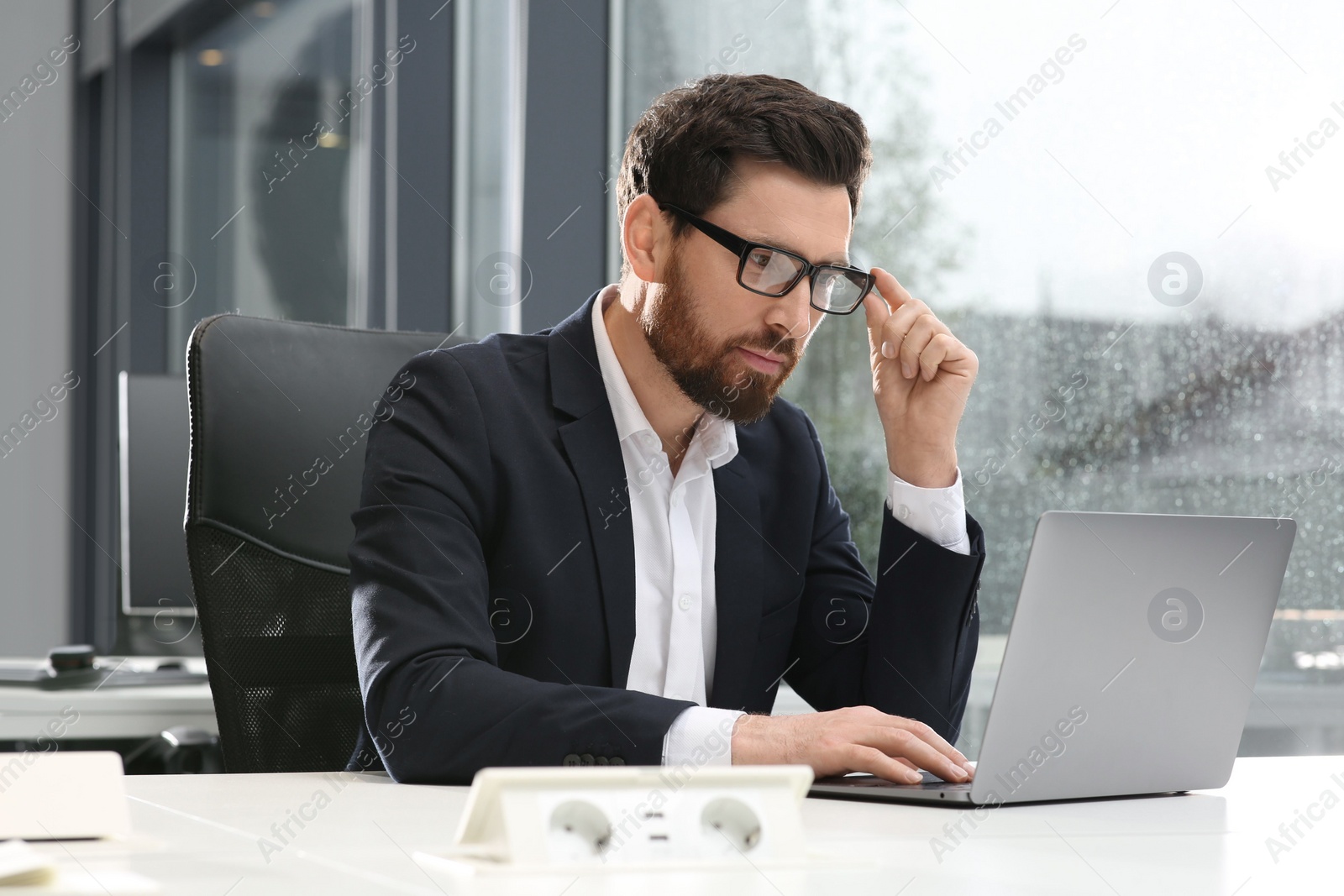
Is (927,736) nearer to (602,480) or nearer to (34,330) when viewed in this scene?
(602,480)

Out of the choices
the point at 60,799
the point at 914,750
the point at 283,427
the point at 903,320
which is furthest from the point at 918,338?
the point at 60,799

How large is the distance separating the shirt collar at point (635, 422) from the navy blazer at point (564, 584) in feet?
0.06

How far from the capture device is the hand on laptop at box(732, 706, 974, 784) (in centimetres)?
105

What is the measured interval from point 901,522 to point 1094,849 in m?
0.71

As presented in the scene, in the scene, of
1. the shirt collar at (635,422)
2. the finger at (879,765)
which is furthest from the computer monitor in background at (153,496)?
the finger at (879,765)

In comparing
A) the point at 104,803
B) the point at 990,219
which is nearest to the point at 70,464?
the point at 990,219

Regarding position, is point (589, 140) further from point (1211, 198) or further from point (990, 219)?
point (1211, 198)

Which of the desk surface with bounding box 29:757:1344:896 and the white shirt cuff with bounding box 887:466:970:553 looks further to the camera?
the white shirt cuff with bounding box 887:466:970:553

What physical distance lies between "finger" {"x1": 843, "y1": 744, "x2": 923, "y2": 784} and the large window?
0.94 m

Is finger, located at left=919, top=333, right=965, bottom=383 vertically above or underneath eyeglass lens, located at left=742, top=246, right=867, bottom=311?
underneath

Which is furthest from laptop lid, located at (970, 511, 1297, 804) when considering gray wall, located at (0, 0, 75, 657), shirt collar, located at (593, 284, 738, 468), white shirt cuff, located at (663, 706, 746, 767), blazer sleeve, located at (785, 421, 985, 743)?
gray wall, located at (0, 0, 75, 657)

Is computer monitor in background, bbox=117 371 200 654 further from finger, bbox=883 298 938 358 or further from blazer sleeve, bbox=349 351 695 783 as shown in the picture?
finger, bbox=883 298 938 358

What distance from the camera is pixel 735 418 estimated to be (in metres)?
1.58

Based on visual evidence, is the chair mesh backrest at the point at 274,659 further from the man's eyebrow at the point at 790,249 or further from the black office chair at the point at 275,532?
the man's eyebrow at the point at 790,249
